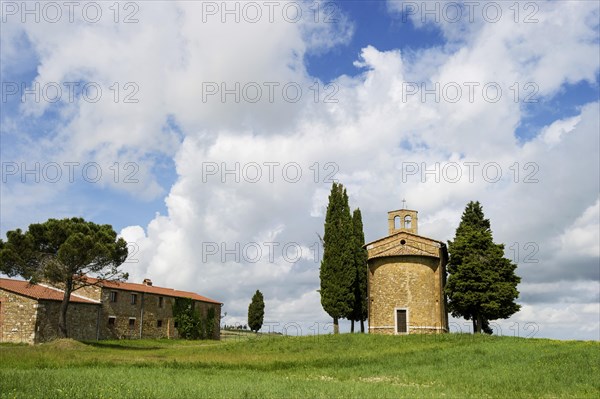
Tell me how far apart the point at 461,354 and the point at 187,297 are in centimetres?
4264

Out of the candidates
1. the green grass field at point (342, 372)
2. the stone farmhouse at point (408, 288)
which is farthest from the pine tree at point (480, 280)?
the green grass field at point (342, 372)

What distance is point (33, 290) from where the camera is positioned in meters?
48.6

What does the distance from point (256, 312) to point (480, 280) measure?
130 ft

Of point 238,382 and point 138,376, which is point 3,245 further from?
point 238,382

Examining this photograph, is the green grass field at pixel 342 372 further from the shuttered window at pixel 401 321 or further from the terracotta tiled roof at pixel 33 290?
the terracotta tiled roof at pixel 33 290

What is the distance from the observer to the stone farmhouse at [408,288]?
4300 centimetres

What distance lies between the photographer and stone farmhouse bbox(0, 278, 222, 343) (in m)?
45.7

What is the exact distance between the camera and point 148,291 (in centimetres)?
6000

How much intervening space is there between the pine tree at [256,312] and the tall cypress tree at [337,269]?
3166 centimetres

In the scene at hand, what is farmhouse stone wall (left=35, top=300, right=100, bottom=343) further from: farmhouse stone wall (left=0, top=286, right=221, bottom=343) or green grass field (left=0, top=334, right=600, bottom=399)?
green grass field (left=0, top=334, right=600, bottom=399)

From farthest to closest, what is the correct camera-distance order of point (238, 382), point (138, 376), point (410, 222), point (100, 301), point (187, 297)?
Result: point (187, 297), point (100, 301), point (410, 222), point (138, 376), point (238, 382)

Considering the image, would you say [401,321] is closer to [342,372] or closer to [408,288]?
[408,288]

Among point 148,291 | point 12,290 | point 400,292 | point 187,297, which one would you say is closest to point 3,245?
point 12,290

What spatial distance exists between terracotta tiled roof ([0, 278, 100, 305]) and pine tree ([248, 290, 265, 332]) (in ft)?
91.1
